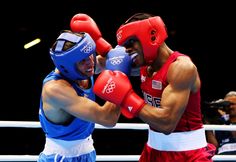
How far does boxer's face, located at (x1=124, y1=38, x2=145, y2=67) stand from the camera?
2404mm

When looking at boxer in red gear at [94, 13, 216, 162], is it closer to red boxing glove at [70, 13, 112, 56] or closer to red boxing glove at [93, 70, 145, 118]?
red boxing glove at [93, 70, 145, 118]

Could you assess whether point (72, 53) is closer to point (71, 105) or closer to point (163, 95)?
point (71, 105)

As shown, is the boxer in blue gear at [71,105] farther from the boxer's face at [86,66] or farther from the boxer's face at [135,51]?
the boxer's face at [135,51]

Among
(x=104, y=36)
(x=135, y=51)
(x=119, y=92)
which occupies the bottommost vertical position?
(x=104, y=36)

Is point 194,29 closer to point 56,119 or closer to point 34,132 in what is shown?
point 34,132

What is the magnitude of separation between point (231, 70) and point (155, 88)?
5.80 metres

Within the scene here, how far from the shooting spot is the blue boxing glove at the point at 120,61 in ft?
7.64

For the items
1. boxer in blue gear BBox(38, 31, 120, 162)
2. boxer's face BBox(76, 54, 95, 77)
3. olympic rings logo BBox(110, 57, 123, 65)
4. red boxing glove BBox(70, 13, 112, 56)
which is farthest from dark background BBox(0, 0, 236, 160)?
olympic rings logo BBox(110, 57, 123, 65)

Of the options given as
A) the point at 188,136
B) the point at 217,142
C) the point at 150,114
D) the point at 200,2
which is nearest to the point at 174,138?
the point at 188,136

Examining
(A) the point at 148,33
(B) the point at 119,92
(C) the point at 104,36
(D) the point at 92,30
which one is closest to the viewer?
(B) the point at 119,92

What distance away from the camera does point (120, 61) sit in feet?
7.66

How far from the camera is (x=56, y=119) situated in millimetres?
2482

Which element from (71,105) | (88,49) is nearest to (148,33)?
(88,49)

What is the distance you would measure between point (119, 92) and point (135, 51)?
0.27 metres
